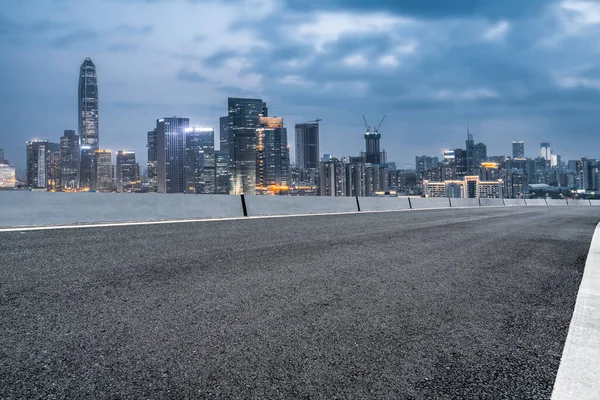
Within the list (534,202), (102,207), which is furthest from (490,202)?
(102,207)

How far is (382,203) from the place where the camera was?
23.6m

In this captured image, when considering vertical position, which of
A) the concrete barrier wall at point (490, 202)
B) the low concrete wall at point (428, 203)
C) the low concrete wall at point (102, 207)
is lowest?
the concrete barrier wall at point (490, 202)

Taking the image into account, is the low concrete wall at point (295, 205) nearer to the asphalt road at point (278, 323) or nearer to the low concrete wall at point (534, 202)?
the asphalt road at point (278, 323)

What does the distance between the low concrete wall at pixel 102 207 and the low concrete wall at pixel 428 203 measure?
52.1 ft

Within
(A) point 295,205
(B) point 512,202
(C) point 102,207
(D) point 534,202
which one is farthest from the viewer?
(D) point 534,202

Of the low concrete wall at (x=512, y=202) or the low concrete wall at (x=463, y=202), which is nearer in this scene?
the low concrete wall at (x=463, y=202)

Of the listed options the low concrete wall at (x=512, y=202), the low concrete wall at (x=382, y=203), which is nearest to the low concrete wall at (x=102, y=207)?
the low concrete wall at (x=382, y=203)

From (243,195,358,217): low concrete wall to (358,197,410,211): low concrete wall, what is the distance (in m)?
0.96

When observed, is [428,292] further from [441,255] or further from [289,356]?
[441,255]

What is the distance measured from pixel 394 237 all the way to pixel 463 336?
6.03m

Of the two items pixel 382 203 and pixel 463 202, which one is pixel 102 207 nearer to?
→ pixel 382 203

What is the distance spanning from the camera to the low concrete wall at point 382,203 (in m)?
21.7

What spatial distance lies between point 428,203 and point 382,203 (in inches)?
275

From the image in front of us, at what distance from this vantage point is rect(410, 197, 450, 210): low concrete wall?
2716cm
